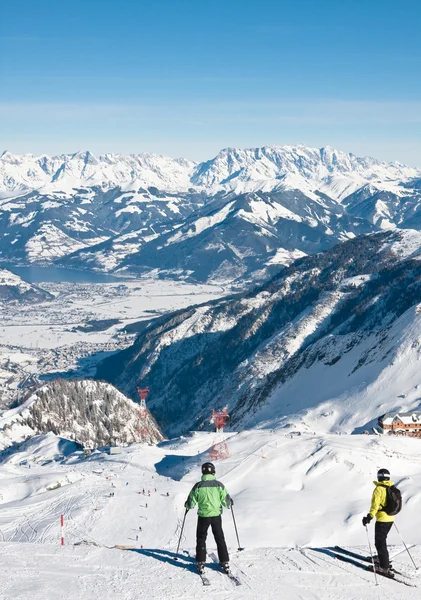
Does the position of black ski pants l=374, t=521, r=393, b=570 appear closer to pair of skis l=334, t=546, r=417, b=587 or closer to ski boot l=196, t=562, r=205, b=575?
pair of skis l=334, t=546, r=417, b=587

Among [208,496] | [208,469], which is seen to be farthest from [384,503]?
[208,469]

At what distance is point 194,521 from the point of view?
5388 centimetres

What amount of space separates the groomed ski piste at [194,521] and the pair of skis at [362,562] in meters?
0.31

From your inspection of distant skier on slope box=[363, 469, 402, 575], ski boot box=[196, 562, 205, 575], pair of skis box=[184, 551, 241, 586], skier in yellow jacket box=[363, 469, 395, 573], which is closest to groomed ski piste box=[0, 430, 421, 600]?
pair of skis box=[184, 551, 241, 586]

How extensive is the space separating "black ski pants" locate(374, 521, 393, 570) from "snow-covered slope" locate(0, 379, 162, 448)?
124540 mm

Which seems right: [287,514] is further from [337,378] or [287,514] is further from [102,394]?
[102,394]

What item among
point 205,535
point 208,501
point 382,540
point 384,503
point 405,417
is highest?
point 208,501

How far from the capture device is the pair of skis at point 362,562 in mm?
20908

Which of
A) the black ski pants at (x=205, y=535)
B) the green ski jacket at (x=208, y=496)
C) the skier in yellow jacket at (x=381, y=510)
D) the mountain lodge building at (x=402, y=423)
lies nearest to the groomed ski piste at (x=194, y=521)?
the black ski pants at (x=205, y=535)

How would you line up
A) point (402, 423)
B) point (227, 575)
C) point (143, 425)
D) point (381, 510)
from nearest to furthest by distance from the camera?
point (381, 510) < point (227, 575) < point (402, 423) < point (143, 425)

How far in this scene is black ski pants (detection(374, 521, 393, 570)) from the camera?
20.7m

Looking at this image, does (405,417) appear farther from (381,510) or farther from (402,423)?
(381,510)

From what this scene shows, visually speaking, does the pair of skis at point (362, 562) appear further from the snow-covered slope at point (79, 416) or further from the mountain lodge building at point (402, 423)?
the snow-covered slope at point (79, 416)

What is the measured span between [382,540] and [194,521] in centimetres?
3548
